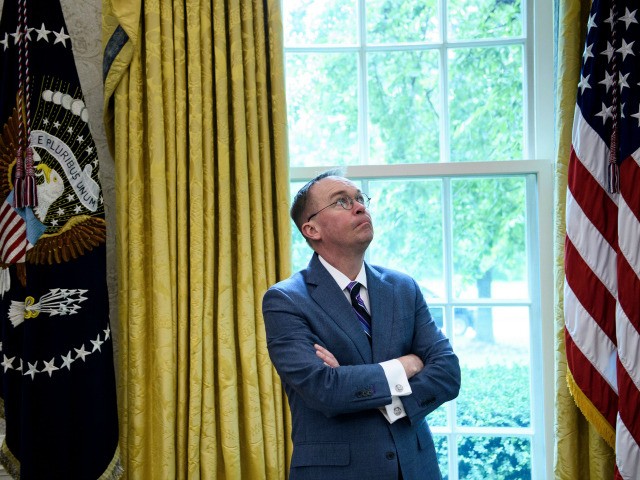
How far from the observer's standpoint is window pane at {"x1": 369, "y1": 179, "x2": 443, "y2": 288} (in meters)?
2.75

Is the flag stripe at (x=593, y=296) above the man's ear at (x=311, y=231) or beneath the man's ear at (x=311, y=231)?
beneath

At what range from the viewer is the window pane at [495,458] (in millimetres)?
2713

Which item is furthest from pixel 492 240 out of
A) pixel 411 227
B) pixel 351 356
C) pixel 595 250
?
pixel 351 356

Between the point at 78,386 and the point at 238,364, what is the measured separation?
1.79 feet

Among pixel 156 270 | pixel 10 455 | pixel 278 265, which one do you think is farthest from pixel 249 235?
pixel 10 455

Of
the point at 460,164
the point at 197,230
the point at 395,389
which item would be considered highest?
the point at 460,164

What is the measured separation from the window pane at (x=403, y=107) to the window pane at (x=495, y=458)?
3.75ft

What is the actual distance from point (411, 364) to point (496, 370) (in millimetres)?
1038

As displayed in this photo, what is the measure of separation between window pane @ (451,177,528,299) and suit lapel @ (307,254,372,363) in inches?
38.2

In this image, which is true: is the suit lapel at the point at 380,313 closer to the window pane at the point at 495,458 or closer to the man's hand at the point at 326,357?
the man's hand at the point at 326,357

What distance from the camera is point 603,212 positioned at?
7.61ft

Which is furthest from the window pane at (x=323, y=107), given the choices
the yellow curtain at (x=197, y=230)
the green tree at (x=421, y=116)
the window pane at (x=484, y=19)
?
the window pane at (x=484, y=19)

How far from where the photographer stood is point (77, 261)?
91.4 inches

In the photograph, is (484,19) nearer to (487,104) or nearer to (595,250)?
(487,104)
